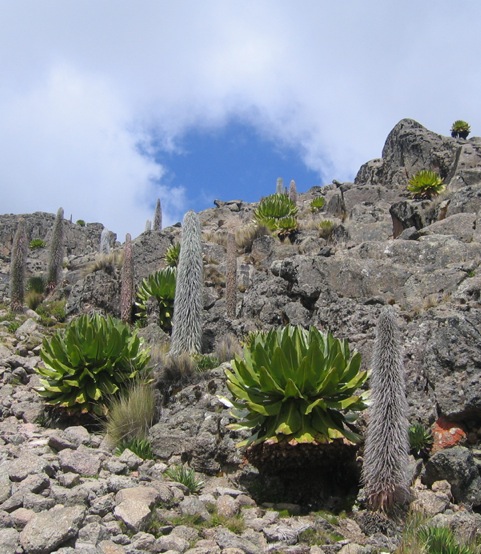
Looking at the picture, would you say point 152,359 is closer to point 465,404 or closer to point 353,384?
point 353,384

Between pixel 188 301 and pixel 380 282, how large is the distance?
135 inches

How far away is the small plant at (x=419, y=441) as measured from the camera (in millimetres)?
5926

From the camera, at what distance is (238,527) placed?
15.7ft

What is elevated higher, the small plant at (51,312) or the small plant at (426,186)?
the small plant at (426,186)

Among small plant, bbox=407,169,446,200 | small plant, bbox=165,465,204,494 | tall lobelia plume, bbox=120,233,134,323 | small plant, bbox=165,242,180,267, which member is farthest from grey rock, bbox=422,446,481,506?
small plant, bbox=407,169,446,200

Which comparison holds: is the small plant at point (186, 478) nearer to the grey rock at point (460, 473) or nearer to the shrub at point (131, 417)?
the shrub at point (131, 417)

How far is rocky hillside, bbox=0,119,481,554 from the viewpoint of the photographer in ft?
14.6

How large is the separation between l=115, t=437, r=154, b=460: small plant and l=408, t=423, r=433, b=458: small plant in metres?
2.92

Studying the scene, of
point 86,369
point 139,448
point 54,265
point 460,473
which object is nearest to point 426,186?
point 54,265

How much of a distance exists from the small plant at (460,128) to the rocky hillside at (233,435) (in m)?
14.7

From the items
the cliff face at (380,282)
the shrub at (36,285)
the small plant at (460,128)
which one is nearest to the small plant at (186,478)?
the cliff face at (380,282)

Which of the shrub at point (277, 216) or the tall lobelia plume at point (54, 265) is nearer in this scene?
the shrub at point (277, 216)

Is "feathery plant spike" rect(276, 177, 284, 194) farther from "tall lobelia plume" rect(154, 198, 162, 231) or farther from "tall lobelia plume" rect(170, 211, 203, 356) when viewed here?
"tall lobelia plume" rect(170, 211, 203, 356)

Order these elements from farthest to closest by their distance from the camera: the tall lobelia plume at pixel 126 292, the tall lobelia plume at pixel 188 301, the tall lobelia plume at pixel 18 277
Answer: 1. the tall lobelia plume at pixel 18 277
2. the tall lobelia plume at pixel 126 292
3. the tall lobelia plume at pixel 188 301
